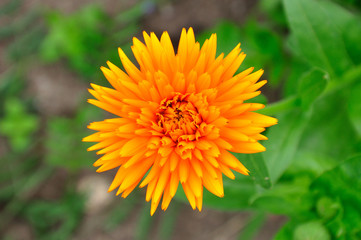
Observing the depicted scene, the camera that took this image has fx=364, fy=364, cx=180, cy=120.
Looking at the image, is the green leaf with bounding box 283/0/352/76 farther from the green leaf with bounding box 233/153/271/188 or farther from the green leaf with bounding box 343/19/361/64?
the green leaf with bounding box 233/153/271/188

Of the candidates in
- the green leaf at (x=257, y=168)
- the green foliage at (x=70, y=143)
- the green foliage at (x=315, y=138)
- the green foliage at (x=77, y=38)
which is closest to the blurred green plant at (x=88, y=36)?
the green foliage at (x=77, y=38)

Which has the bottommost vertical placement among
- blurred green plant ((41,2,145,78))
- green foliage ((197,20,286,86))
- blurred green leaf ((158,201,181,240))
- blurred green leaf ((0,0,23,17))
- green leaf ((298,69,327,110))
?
blurred green leaf ((158,201,181,240))

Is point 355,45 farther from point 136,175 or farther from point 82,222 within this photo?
point 82,222

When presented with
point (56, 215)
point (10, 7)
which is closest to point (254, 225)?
point (56, 215)

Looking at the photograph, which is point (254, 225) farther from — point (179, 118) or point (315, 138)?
point (179, 118)

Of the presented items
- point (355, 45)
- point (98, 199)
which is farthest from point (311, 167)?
point (98, 199)

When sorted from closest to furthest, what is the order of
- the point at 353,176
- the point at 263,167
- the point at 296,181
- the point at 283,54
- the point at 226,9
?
1. the point at 263,167
2. the point at 353,176
3. the point at 296,181
4. the point at 283,54
5. the point at 226,9

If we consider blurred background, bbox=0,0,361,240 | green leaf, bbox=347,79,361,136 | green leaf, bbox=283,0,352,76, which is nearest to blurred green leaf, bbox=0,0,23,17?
blurred background, bbox=0,0,361,240
